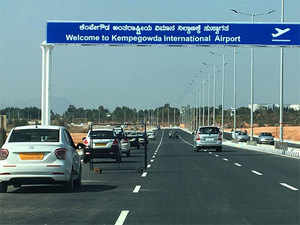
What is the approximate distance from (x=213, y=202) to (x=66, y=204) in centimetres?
312

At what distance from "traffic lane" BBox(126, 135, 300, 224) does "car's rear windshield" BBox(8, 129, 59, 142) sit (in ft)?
8.54

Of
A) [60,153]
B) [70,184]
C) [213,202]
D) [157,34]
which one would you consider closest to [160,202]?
[213,202]

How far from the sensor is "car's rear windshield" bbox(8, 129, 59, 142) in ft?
56.4

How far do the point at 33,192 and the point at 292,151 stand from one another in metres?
29.1

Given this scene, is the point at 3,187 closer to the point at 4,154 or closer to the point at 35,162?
the point at 4,154

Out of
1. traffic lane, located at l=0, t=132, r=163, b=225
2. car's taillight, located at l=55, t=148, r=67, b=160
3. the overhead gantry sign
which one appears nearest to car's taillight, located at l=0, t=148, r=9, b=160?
traffic lane, located at l=0, t=132, r=163, b=225

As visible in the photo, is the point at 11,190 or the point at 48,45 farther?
the point at 48,45

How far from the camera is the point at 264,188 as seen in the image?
18516mm

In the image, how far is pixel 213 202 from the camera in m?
14.9

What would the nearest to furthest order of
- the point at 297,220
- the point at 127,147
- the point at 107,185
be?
1. the point at 297,220
2. the point at 107,185
3. the point at 127,147

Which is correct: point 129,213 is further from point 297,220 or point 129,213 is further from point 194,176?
point 194,176

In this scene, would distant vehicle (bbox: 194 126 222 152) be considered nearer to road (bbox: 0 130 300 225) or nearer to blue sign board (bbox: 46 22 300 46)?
blue sign board (bbox: 46 22 300 46)

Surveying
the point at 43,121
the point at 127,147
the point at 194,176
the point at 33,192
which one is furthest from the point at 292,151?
the point at 33,192

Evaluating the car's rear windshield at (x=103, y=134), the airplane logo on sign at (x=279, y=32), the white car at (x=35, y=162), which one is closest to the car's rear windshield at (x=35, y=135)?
the white car at (x=35, y=162)
